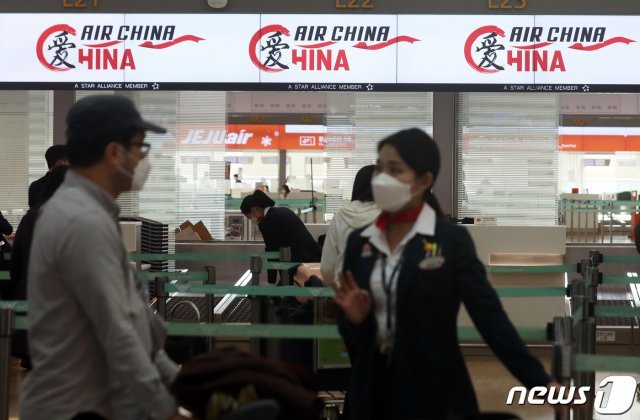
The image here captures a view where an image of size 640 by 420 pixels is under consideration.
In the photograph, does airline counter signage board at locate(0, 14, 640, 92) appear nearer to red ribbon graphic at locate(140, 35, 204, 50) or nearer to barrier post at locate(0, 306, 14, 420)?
red ribbon graphic at locate(140, 35, 204, 50)

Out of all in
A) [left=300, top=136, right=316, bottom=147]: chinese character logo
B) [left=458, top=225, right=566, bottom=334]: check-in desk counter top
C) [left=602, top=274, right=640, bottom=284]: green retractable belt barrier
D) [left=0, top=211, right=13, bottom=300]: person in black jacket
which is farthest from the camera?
[left=300, top=136, right=316, bottom=147]: chinese character logo

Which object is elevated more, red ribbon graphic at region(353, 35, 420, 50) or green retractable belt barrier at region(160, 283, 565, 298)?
red ribbon graphic at region(353, 35, 420, 50)

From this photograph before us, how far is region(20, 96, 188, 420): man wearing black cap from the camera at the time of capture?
2.69m

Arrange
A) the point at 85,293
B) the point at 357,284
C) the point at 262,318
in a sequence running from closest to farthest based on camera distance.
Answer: the point at 85,293
the point at 357,284
the point at 262,318

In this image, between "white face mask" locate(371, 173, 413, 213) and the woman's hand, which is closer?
the woman's hand

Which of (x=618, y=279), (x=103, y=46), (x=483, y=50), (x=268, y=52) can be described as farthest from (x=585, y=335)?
(x=103, y=46)

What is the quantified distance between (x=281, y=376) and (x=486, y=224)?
275 inches

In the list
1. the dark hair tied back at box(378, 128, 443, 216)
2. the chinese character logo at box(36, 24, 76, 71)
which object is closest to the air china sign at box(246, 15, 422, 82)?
the chinese character logo at box(36, 24, 76, 71)

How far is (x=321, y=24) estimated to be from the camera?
10047 mm

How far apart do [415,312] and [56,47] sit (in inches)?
311

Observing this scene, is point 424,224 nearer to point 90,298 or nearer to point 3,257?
point 90,298

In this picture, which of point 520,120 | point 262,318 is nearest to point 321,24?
point 520,120

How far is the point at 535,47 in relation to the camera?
9.90 m

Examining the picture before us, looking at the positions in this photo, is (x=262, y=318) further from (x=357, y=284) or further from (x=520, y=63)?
(x=520, y=63)
